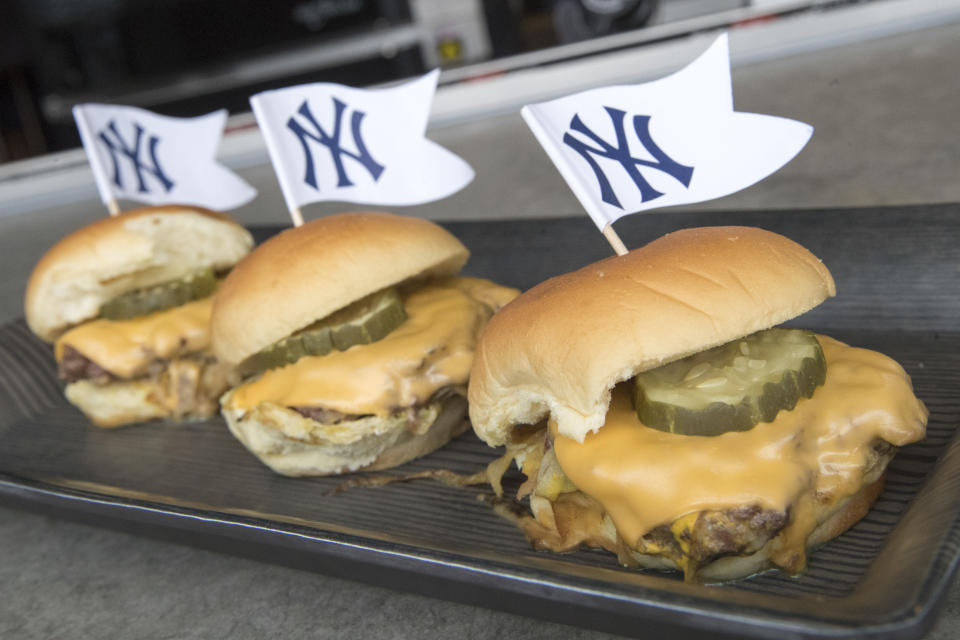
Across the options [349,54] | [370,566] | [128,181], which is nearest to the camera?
[370,566]

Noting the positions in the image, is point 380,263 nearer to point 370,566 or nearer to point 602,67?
point 370,566

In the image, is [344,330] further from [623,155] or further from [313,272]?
[623,155]

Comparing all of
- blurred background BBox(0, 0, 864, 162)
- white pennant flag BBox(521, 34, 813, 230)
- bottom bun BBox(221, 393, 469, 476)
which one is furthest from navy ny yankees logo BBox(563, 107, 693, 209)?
blurred background BBox(0, 0, 864, 162)

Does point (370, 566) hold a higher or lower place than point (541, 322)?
lower

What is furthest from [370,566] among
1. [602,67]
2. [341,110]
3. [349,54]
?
[349,54]

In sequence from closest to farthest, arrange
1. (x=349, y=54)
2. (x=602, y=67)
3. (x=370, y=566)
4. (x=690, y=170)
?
(x=370, y=566)
(x=690, y=170)
(x=602, y=67)
(x=349, y=54)

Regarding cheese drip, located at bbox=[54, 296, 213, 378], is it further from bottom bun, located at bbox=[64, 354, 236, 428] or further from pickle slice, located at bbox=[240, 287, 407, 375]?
pickle slice, located at bbox=[240, 287, 407, 375]

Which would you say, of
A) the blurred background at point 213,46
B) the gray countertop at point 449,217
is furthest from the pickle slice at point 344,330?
the blurred background at point 213,46
